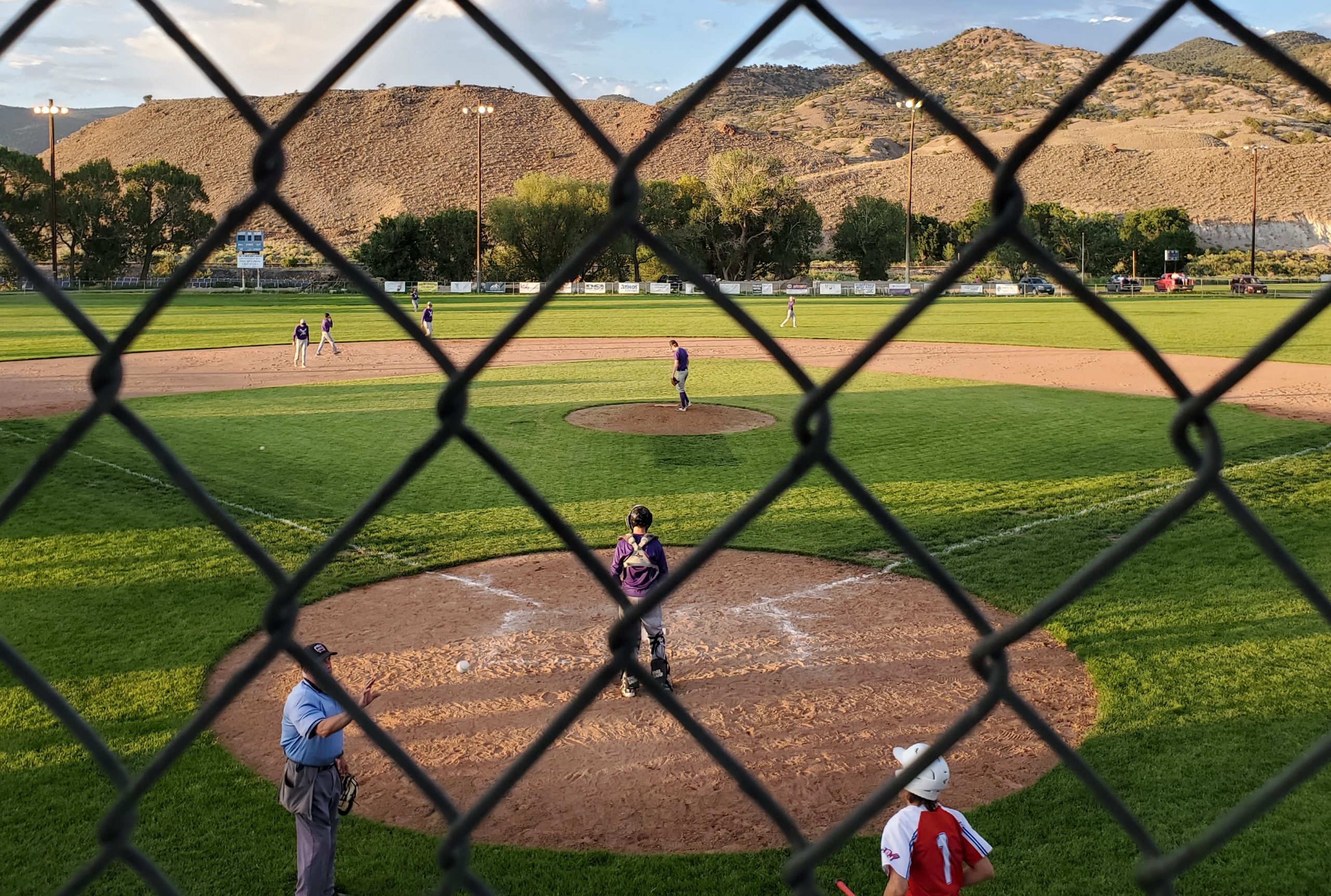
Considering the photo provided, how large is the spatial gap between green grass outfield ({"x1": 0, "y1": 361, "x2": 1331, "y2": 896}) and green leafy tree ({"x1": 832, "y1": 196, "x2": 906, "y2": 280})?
61.6m

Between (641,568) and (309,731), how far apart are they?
3.27 m

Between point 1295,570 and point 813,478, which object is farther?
point 813,478

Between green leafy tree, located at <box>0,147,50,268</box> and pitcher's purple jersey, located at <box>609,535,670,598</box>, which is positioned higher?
green leafy tree, located at <box>0,147,50,268</box>

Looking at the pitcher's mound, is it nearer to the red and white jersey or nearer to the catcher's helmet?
the catcher's helmet

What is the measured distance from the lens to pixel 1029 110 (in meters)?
183

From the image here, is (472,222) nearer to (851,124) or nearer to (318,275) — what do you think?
(318,275)

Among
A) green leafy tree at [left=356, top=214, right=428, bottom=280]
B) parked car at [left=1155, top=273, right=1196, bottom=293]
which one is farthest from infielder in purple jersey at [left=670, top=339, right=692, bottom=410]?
green leafy tree at [left=356, top=214, right=428, bottom=280]

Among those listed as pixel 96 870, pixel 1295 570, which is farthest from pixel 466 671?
pixel 1295 570

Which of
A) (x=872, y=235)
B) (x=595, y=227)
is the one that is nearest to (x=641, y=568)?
(x=595, y=227)

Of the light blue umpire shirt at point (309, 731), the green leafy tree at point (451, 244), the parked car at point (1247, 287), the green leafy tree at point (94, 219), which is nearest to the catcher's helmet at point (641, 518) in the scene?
the light blue umpire shirt at point (309, 731)

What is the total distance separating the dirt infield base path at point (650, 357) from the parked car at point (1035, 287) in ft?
131

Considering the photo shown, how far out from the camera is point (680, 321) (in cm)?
4606

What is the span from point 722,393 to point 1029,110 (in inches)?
7128

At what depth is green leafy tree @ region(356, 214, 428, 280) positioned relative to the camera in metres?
78.1
